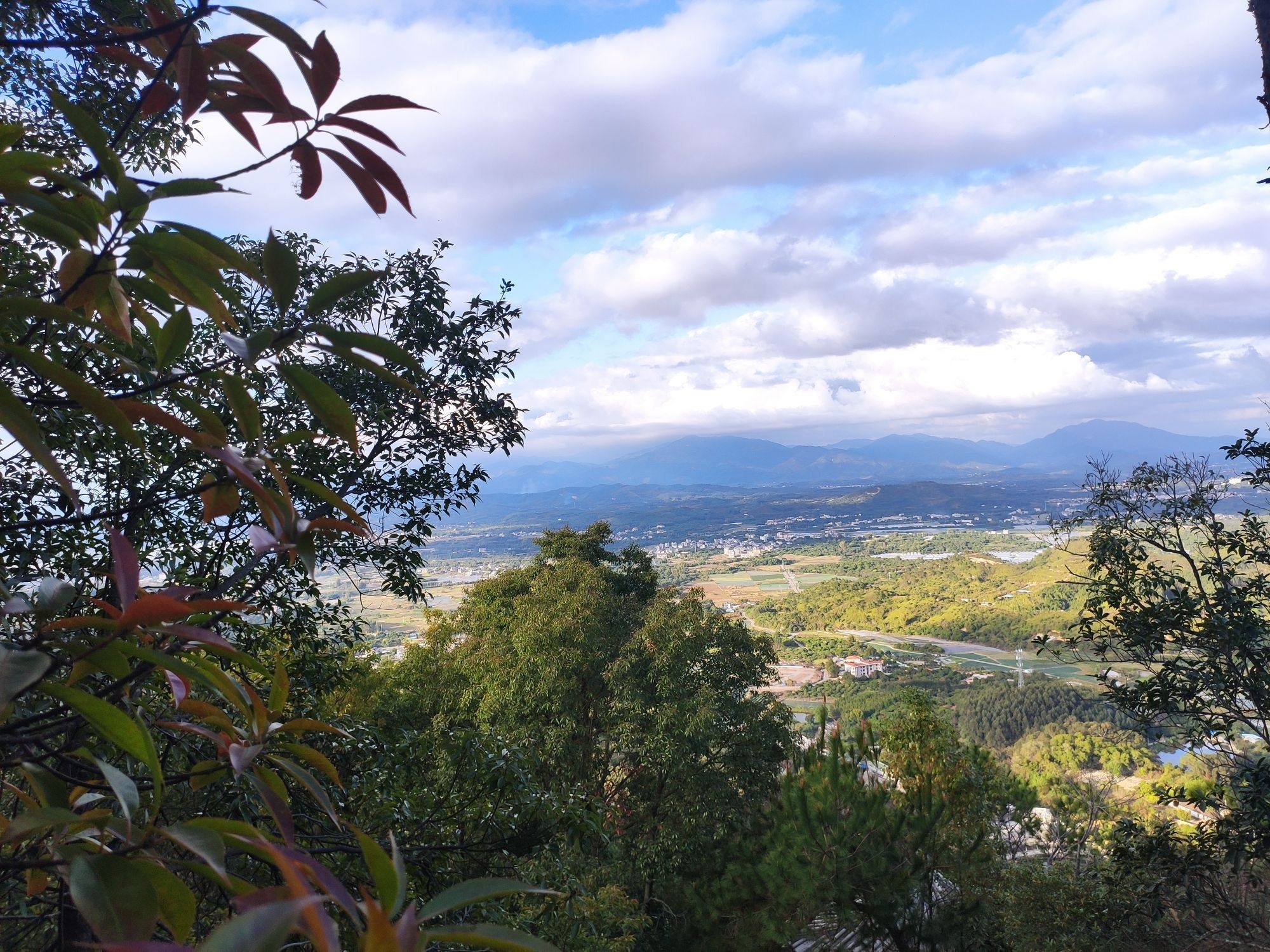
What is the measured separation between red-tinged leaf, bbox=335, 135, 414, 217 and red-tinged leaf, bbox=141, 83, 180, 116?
0.84 feet

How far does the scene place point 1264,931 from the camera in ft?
12.5

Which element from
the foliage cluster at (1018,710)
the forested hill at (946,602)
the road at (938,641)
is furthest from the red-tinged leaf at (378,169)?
the road at (938,641)

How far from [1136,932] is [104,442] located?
21.8 feet

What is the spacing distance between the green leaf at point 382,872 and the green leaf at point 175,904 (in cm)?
13

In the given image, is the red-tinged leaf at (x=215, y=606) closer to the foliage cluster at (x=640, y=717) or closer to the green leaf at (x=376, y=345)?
the green leaf at (x=376, y=345)

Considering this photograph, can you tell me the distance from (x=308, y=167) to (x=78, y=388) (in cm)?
27

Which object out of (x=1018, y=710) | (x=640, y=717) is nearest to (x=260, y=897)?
(x=640, y=717)

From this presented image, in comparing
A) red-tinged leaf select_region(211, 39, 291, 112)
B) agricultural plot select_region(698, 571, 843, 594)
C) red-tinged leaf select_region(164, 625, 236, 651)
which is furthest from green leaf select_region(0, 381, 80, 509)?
agricultural plot select_region(698, 571, 843, 594)

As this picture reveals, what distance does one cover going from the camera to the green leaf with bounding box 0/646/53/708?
377 mm

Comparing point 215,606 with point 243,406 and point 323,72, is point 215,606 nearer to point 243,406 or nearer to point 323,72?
point 243,406

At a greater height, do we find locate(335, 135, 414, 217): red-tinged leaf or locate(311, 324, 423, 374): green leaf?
locate(335, 135, 414, 217): red-tinged leaf

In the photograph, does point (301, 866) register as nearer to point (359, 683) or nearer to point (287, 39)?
point (287, 39)

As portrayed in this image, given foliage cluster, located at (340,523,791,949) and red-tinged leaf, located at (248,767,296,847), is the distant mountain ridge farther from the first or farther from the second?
red-tinged leaf, located at (248,767,296,847)

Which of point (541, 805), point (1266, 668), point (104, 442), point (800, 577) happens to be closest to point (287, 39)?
point (104, 442)
